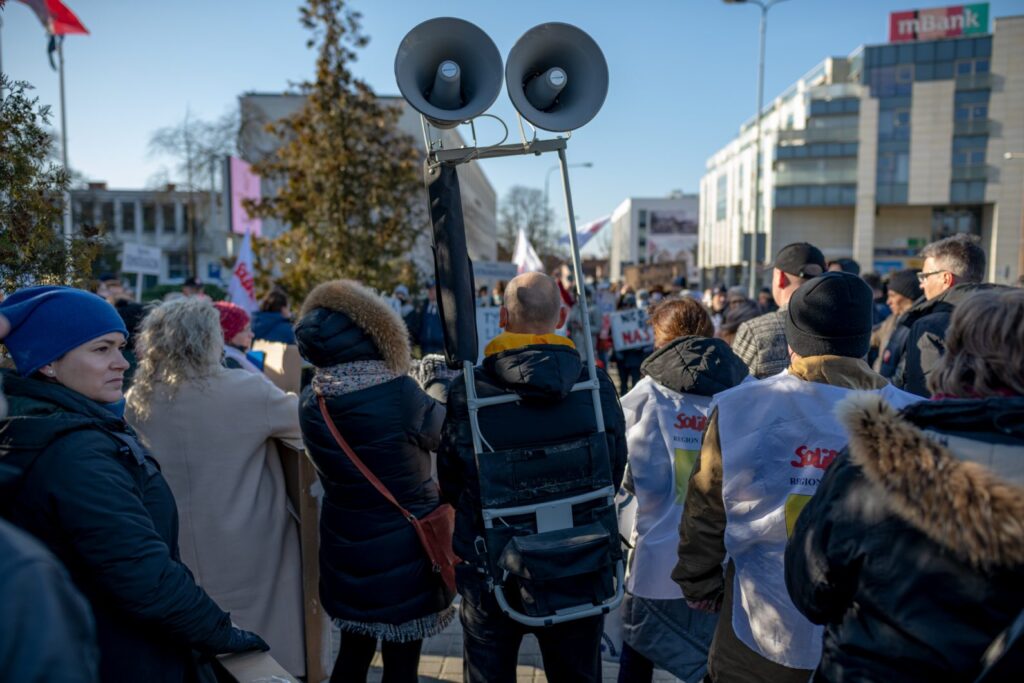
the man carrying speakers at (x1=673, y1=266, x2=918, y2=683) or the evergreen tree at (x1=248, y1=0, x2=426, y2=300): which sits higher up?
the evergreen tree at (x1=248, y1=0, x2=426, y2=300)

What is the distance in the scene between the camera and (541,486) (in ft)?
8.39

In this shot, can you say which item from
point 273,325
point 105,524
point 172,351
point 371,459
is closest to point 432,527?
point 371,459

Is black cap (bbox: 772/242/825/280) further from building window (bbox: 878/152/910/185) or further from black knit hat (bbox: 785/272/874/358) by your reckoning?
building window (bbox: 878/152/910/185)

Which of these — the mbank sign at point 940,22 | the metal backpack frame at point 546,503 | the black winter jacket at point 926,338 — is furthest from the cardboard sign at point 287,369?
the mbank sign at point 940,22

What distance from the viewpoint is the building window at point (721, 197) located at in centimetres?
7588

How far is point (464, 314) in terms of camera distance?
271 centimetres

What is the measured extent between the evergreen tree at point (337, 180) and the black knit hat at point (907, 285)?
7293mm

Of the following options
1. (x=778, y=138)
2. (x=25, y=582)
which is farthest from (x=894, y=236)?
(x=25, y=582)

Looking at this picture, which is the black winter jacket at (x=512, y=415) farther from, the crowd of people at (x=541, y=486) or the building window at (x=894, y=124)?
the building window at (x=894, y=124)

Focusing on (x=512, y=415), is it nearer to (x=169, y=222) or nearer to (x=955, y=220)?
(x=955, y=220)

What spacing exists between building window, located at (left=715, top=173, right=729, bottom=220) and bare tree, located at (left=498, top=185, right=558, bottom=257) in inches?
783

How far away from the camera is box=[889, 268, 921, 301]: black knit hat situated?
248 inches

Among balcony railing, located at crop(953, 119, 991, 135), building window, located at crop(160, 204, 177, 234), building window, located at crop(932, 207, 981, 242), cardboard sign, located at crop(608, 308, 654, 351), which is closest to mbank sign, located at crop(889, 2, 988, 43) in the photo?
balcony railing, located at crop(953, 119, 991, 135)

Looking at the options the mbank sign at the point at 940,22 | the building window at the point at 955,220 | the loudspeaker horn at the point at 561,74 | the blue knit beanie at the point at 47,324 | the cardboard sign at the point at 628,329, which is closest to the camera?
the blue knit beanie at the point at 47,324
